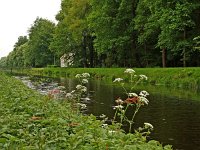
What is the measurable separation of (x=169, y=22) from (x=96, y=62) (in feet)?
136

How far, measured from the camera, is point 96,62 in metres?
84.0

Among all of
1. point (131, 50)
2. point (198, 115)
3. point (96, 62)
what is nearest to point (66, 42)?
point (96, 62)

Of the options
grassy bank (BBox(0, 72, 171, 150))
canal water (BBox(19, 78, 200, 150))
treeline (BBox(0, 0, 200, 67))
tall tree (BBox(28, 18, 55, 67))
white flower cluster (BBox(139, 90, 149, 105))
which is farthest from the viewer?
tall tree (BBox(28, 18, 55, 67))

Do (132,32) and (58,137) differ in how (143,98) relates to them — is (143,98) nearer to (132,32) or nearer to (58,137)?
(58,137)

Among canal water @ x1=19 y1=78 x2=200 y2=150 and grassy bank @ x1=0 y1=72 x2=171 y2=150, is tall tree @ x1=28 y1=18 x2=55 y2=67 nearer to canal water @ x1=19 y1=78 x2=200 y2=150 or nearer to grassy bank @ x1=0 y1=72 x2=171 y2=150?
canal water @ x1=19 y1=78 x2=200 y2=150

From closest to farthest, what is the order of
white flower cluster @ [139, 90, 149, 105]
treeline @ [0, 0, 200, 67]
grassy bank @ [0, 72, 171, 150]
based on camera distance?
grassy bank @ [0, 72, 171, 150] < white flower cluster @ [139, 90, 149, 105] < treeline @ [0, 0, 200, 67]

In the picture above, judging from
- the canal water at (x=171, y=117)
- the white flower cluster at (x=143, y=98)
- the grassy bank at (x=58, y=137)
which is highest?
the white flower cluster at (x=143, y=98)

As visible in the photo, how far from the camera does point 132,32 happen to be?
5772 centimetres

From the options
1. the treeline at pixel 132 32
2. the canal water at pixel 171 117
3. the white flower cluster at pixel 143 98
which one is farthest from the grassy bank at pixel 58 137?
the treeline at pixel 132 32

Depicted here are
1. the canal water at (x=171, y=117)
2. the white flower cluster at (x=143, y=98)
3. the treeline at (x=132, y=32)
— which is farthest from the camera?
the treeline at (x=132, y=32)

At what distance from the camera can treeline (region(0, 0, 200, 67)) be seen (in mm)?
43625

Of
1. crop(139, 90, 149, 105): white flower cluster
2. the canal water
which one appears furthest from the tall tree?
crop(139, 90, 149, 105): white flower cluster

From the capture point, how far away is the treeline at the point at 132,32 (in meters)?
43.6

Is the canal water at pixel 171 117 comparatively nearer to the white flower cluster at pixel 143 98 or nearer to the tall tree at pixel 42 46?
the white flower cluster at pixel 143 98
